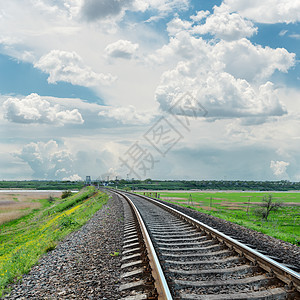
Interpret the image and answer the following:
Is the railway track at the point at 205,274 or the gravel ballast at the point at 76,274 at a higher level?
the railway track at the point at 205,274

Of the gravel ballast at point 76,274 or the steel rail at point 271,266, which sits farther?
the gravel ballast at point 76,274

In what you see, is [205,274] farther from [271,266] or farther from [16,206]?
[16,206]

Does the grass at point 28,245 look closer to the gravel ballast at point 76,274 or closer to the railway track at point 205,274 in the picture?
the gravel ballast at point 76,274

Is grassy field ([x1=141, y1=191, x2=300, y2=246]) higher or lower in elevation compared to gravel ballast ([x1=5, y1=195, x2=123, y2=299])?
lower

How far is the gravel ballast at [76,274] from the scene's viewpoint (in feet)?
17.5

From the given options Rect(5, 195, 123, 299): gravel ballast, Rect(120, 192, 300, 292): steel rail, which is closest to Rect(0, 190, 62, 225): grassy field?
Rect(5, 195, 123, 299): gravel ballast

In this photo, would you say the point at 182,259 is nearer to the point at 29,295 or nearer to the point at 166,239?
the point at 166,239

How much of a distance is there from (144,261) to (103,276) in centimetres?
94

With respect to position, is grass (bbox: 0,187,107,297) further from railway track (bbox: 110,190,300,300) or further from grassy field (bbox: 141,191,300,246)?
grassy field (bbox: 141,191,300,246)

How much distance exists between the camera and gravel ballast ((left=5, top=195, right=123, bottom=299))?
5320 millimetres

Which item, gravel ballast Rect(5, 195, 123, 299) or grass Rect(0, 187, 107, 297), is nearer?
gravel ballast Rect(5, 195, 123, 299)

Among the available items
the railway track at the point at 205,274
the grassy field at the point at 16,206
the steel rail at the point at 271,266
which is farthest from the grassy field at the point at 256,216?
the grassy field at the point at 16,206

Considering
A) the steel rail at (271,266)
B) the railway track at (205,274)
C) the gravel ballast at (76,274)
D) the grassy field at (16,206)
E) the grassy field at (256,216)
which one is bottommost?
the grassy field at (16,206)

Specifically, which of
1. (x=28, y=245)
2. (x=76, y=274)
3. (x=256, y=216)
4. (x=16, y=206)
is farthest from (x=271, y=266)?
(x=16, y=206)
